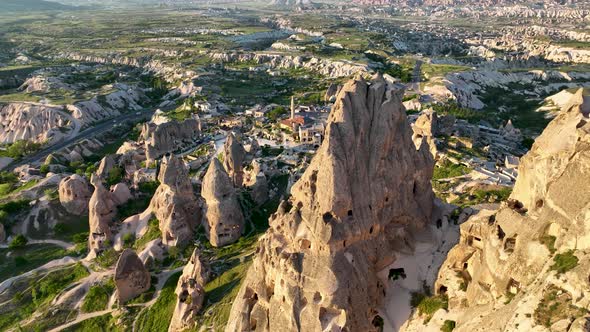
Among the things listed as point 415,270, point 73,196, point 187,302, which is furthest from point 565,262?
point 73,196

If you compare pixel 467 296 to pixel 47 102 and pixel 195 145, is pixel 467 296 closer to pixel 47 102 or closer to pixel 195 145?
pixel 195 145

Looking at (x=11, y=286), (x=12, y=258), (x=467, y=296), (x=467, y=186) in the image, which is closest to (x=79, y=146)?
(x=12, y=258)

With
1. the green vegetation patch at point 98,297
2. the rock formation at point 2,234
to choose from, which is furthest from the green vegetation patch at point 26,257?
the green vegetation patch at point 98,297

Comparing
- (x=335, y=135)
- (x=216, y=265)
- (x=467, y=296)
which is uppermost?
(x=335, y=135)

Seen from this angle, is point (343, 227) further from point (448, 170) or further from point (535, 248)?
point (448, 170)

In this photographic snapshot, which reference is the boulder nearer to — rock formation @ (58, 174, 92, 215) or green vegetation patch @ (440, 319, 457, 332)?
rock formation @ (58, 174, 92, 215)

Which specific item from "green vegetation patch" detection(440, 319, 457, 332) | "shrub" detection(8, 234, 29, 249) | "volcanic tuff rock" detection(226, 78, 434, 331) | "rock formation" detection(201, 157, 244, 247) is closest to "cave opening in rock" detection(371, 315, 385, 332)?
"volcanic tuff rock" detection(226, 78, 434, 331)
